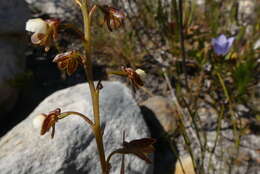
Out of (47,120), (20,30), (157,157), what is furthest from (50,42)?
(20,30)

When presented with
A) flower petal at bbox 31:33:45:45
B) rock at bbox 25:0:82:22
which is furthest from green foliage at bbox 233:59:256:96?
flower petal at bbox 31:33:45:45

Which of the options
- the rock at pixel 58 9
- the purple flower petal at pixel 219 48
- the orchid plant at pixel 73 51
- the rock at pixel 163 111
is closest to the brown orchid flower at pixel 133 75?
the orchid plant at pixel 73 51

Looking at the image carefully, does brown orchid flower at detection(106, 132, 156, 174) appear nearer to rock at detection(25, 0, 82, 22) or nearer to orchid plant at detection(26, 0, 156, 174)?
orchid plant at detection(26, 0, 156, 174)

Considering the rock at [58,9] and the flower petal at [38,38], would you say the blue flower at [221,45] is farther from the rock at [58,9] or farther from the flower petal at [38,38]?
the flower petal at [38,38]

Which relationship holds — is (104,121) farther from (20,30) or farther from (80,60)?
(20,30)

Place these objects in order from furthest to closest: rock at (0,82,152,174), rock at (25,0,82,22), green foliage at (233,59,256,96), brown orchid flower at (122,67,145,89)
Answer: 1. rock at (25,0,82,22)
2. green foliage at (233,59,256,96)
3. rock at (0,82,152,174)
4. brown orchid flower at (122,67,145,89)
